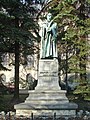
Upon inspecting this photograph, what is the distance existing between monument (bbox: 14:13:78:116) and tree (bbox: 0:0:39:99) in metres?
3.44

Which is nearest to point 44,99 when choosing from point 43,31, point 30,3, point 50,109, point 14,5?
point 50,109

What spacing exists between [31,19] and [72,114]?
9.73 metres

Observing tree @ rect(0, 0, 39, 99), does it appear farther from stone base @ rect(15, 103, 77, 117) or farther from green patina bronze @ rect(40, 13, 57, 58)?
stone base @ rect(15, 103, 77, 117)

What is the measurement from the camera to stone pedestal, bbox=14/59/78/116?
16.0 metres

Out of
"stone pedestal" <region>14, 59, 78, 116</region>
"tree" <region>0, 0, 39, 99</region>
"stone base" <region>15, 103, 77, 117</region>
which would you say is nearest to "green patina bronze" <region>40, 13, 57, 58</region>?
"stone pedestal" <region>14, 59, 78, 116</region>

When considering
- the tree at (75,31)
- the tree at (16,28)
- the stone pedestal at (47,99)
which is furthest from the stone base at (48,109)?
the tree at (16,28)

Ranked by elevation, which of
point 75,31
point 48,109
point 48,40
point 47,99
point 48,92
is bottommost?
point 48,109

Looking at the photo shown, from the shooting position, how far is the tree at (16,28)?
21438mm

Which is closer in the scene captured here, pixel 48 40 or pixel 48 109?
pixel 48 109

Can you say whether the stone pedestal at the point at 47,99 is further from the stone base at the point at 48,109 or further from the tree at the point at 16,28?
the tree at the point at 16,28

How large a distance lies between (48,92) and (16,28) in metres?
6.40

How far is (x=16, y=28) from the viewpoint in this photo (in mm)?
22078

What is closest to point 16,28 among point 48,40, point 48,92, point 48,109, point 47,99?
point 48,40

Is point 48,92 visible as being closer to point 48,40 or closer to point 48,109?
point 48,109
